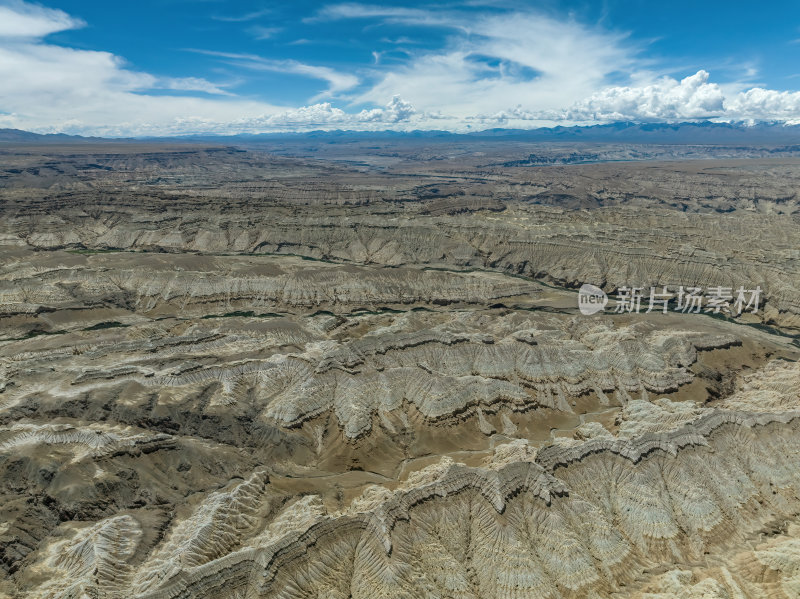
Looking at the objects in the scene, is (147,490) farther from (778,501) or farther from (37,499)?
(778,501)

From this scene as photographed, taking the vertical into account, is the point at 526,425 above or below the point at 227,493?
below

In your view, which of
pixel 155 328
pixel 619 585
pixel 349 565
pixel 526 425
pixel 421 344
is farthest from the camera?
pixel 155 328

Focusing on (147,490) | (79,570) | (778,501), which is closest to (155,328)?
(147,490)

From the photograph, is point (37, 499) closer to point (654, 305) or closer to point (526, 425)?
point (526, 425)

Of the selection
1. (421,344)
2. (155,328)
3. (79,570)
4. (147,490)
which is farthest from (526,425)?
(155,328)

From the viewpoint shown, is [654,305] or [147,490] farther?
[654,305]

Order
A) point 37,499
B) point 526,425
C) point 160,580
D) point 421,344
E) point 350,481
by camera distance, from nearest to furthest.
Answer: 1. point 160,580
2. point 37,499
3. point 350,481
4. point 526,425
5. point 421,344
